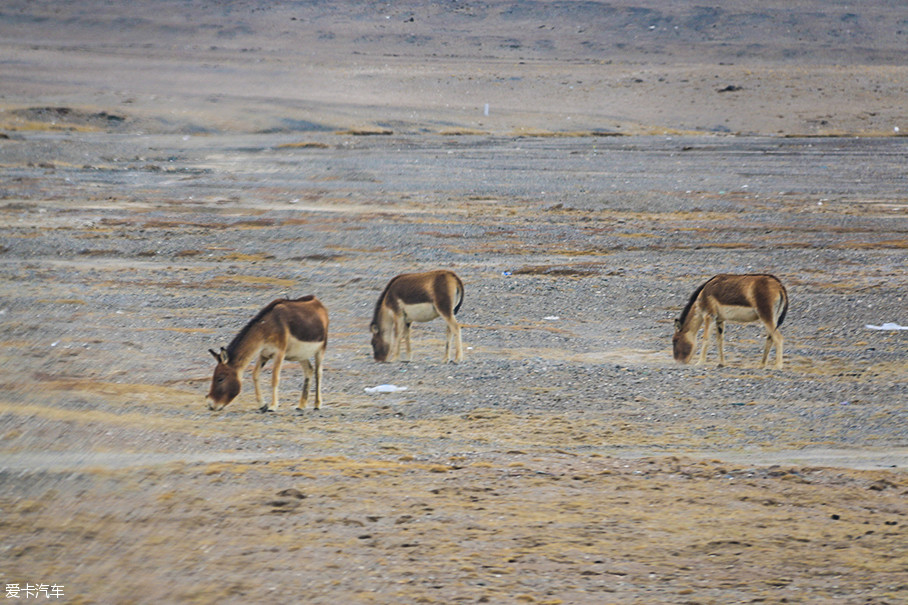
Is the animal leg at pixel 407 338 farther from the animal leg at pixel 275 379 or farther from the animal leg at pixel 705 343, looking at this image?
the animal leg at pixel 705 343

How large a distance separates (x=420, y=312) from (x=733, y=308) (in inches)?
109

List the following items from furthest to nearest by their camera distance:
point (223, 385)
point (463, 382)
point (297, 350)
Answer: point (463, 382)
point (297, 350)
point (223, 385)

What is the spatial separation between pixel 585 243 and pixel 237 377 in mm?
10698

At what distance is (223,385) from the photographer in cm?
772

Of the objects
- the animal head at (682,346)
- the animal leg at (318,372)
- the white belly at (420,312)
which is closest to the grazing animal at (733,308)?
the animal head at (682,346)

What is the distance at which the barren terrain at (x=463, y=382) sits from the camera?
530 cm

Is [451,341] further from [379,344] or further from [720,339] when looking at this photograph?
[720,339]

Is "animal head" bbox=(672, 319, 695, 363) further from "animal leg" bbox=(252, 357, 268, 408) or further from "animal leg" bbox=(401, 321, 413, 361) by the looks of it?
"animal leg" bbox=(252, 357, 268, 408)

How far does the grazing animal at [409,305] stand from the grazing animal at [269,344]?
5.80 ft

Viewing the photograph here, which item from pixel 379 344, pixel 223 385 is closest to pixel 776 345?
pixel 379 344

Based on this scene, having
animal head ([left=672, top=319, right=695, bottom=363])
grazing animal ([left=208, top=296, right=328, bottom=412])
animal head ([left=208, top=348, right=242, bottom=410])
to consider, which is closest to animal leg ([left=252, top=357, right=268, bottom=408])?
grazing animal ([left=208, top=296, right=328, bottom=412])

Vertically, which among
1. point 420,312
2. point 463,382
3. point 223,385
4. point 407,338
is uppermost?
point 420,312

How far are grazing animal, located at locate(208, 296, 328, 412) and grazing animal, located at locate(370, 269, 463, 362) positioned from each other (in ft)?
5.80

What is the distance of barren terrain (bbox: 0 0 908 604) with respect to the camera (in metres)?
5.30
